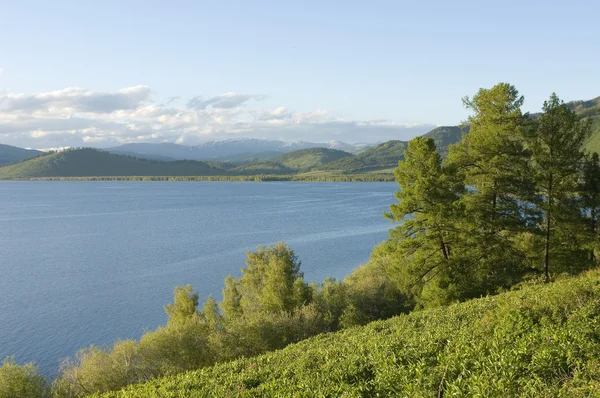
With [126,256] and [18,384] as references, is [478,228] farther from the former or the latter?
[126,256]

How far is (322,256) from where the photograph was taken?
84438 millimetres

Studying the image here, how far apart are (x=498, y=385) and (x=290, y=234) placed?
9684 cm

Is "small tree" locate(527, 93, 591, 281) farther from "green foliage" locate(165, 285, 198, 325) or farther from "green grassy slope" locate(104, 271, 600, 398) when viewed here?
"green foliage" locate(165, 285, 198, 325)

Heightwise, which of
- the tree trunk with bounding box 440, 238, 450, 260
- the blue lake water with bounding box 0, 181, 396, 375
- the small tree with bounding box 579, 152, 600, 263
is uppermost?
the small tree with bounding box 579, 152, 600, 263

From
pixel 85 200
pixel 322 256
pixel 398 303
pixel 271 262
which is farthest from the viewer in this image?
pixel 85 200

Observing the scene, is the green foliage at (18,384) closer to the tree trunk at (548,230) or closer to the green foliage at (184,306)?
the green foliage at (184,306)

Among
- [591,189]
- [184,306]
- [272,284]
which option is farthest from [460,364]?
[184,306]

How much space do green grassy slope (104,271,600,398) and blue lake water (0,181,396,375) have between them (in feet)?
114

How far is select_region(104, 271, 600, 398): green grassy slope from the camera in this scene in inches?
428

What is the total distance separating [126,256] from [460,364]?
286 ft

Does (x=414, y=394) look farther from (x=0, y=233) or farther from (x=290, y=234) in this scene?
(x=0, y=233)

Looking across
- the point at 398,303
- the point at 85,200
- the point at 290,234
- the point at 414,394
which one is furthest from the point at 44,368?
the point at 85,200

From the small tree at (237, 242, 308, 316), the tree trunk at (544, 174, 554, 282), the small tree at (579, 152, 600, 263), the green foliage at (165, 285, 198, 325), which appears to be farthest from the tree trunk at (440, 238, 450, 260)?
the green foliage at (165, 285, 198, 325)

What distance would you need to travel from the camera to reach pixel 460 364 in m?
12.4
